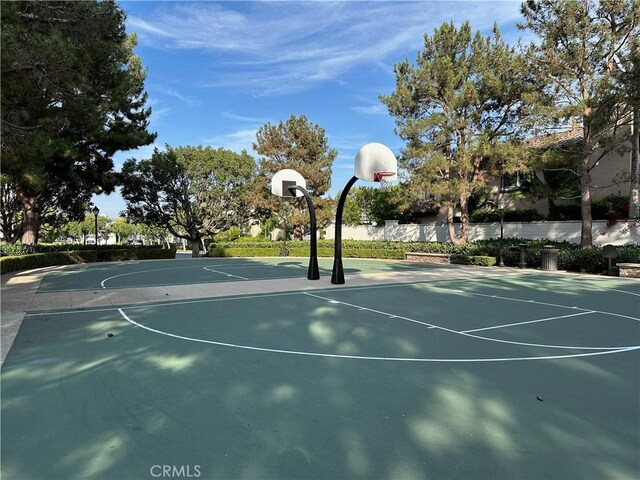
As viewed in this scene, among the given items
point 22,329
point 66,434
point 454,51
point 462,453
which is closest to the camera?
point 462,453

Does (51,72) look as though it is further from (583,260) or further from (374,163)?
(583,260)

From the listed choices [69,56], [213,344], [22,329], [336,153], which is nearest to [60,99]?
[69,56]

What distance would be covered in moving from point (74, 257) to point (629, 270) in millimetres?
25445

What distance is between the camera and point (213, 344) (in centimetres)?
589

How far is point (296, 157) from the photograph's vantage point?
104ft

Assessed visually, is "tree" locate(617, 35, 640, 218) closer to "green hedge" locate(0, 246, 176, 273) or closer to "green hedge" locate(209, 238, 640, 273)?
"green hedge" locate(209, 238, 640, 273)

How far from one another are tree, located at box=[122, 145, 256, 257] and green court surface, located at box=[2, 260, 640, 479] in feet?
81.5

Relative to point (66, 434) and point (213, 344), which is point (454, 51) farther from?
point (66, 434)

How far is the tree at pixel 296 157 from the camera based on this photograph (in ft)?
103

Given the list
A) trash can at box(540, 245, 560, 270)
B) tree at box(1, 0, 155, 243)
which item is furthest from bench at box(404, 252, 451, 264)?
tree at box(1, 0, 155, 243)

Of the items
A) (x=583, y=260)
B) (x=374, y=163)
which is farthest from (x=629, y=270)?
(x=374, y=163)

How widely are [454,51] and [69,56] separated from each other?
64.1 feet

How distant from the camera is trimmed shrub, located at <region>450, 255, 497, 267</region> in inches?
768

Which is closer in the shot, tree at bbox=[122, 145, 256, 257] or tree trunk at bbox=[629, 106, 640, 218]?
tree trunk at bbox=[629, 106, 640, 218]
